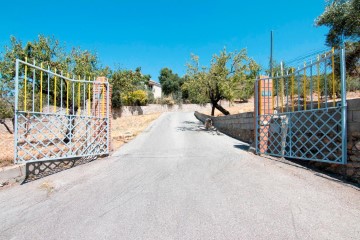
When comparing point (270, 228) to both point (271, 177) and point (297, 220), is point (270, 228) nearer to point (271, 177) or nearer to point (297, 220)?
point (297, 220)

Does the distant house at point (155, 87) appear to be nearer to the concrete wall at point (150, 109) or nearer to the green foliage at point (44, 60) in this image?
the concrete wall at point (150, 109)

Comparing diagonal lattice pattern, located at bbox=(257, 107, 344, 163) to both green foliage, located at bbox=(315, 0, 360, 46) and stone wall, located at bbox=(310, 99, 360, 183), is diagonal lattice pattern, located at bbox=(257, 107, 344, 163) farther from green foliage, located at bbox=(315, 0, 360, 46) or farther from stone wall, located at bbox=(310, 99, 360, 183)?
green foliage, located at bbox=(315, 0, 360, 46)

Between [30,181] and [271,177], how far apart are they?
5505 mm

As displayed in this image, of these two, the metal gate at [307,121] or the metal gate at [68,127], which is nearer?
the metal gate at [307,121]

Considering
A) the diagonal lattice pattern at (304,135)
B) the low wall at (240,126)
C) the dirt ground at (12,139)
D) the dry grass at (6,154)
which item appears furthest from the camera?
the low wall at (240,126)

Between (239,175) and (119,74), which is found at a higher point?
(119,74)

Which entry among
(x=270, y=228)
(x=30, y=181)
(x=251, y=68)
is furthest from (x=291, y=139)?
(x=251, y=68)

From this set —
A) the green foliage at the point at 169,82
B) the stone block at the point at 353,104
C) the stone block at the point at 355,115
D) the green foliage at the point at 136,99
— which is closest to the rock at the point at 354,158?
the stone block at the point at 355,115

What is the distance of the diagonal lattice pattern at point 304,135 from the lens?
4836 mm

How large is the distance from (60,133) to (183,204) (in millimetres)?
4294

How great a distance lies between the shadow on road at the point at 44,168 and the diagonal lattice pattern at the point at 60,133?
19 centimetres

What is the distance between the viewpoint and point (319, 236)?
2.69 meters

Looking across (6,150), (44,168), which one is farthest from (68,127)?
(6,150)

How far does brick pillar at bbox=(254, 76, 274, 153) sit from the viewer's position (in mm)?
7023
